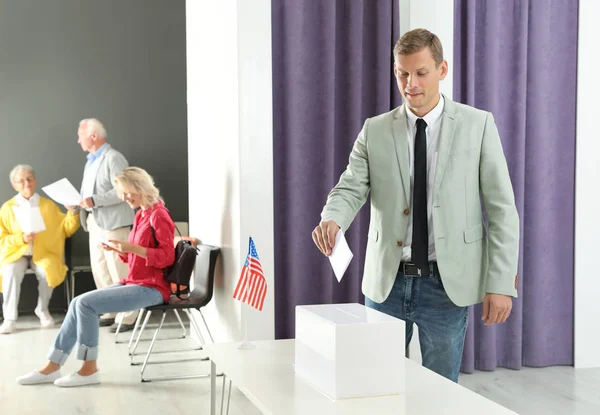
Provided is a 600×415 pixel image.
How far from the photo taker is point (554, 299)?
185 inches

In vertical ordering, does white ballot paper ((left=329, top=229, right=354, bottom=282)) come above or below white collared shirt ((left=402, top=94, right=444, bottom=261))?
below

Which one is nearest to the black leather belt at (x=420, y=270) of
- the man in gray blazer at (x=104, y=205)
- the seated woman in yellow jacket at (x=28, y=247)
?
the man in gray blazer at (x=104, y=205)

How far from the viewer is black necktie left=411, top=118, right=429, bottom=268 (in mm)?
2463

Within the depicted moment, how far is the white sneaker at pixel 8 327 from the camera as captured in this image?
602cm

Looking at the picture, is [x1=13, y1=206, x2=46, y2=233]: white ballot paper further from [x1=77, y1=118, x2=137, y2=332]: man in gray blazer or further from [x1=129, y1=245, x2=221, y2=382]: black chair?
[x1=129, y1=245, x2=221, y2=382]: black chair

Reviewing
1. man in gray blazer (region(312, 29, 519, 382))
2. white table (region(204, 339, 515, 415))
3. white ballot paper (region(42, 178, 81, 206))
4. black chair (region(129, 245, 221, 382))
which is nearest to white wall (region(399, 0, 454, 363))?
black chair (region(129, 245, 221, 382))

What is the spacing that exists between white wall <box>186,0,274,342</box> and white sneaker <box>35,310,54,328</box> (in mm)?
1906

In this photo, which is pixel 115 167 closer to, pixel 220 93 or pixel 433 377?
pixel 220 93

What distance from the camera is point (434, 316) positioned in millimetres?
2482

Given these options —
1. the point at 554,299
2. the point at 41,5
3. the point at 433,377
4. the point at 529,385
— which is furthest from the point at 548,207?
the point at 41,5

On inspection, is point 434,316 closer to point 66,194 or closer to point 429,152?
point 429,152

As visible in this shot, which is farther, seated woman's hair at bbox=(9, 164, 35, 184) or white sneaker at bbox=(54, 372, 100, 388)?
seated woman's hair at bbox=(9, 164, 35, 184)

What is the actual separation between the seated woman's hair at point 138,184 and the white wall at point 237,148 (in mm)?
423

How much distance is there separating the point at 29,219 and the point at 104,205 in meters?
0.91
